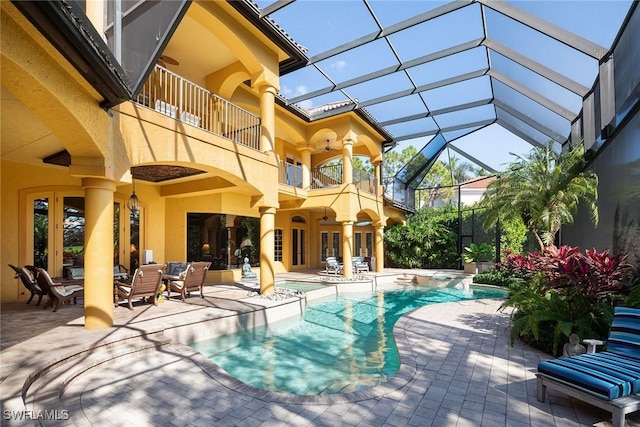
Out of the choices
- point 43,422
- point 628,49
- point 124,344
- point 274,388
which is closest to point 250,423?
point 274,388

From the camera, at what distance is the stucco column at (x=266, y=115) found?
34.5 ft

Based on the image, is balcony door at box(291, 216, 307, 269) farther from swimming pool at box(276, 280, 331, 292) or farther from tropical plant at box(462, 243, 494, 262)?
tropical plant at box(462, 243, 494, 262)

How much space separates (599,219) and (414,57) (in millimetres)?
7577

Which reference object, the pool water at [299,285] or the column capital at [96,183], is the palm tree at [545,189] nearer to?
the pool water at [299,285]

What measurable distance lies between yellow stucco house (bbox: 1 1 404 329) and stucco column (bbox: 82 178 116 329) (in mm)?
20

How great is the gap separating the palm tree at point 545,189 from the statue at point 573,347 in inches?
248

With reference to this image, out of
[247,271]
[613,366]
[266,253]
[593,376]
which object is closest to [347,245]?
[247,271]

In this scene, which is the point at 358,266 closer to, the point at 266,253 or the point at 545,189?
the point at 266,253

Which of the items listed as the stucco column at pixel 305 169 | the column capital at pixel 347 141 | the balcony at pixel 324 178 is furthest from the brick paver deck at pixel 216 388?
the column capital at pixel 347 141

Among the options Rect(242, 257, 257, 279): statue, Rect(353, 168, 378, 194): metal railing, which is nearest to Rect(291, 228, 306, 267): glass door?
Rect(353, 168, 378, 194): metal railing

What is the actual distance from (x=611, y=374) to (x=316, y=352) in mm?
4599

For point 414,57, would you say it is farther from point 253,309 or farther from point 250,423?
point 250,423

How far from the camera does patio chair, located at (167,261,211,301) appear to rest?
946 cm

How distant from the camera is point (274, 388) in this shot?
5090 millimetres
